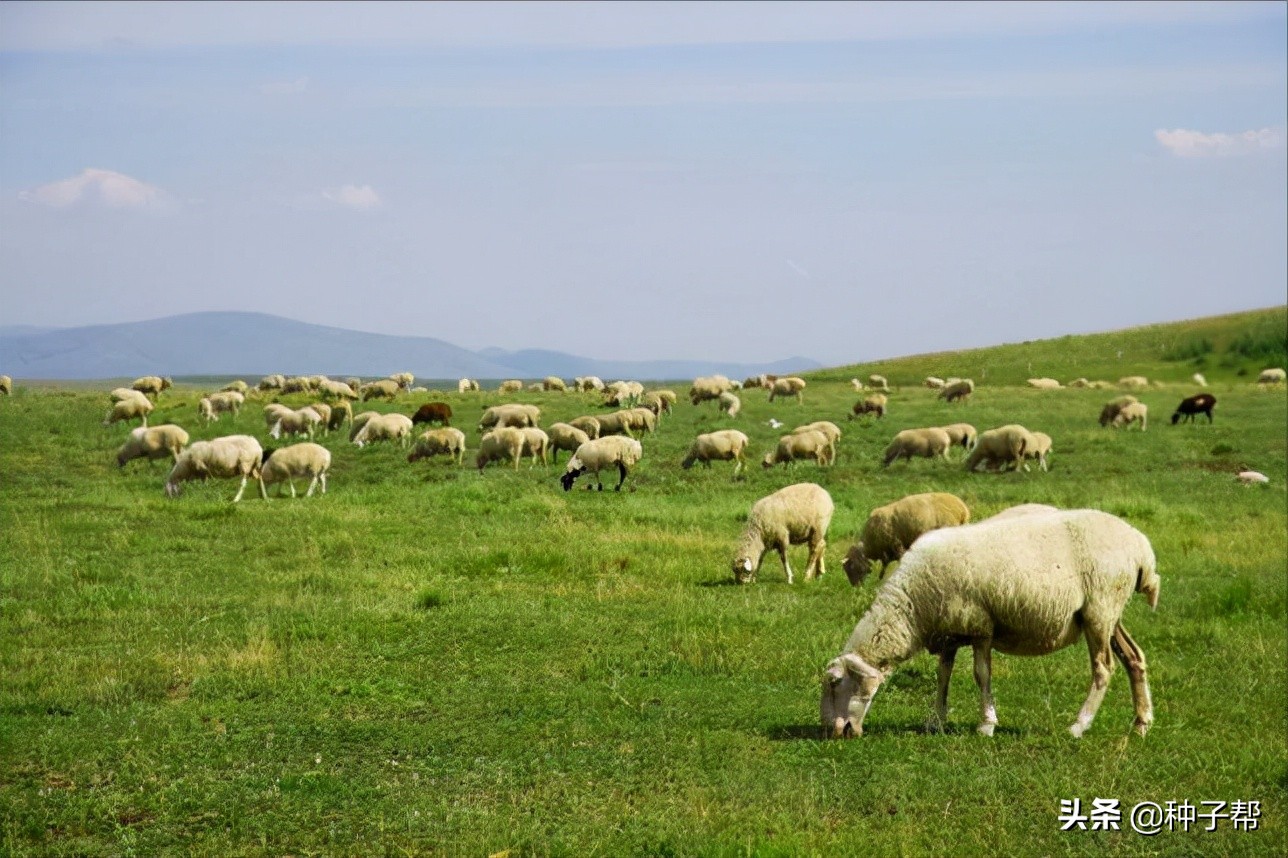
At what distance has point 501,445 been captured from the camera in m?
33.8

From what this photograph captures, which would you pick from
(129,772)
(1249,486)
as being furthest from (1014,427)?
(129,772)

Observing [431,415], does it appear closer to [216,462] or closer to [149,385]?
[216,462]

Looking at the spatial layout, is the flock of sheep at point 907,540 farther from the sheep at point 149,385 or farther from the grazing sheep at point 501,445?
the sheep at point 149,385

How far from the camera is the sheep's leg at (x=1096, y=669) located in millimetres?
10062

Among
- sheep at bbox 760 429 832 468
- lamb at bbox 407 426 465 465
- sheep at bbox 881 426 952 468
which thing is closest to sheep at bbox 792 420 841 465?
sheep at bbox 760 429 832 468

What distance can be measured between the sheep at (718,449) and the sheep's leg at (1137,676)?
21.4m

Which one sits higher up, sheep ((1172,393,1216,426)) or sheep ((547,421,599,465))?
sheep ((547,421,599,465))

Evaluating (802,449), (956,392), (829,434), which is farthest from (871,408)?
(802,449)

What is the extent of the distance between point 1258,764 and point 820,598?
723 centimetres

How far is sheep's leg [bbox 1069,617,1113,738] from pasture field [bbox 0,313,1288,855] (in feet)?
0.67

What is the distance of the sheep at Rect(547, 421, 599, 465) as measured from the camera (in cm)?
3481

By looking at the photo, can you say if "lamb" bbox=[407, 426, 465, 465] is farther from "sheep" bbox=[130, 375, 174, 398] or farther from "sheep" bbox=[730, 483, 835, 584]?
"sheep" bbox=[130, 375, 174, 398]

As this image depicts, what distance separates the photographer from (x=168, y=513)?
23.4 meters

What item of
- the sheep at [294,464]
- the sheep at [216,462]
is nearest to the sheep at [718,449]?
the sheep at [294,464]
